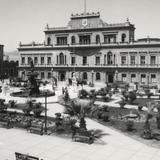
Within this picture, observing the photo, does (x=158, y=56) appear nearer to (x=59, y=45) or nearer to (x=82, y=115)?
(x=59, y=45)

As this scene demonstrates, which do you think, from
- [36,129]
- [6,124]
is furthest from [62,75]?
[36,129]

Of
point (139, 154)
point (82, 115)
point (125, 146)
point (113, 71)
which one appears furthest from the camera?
point (113, 71)

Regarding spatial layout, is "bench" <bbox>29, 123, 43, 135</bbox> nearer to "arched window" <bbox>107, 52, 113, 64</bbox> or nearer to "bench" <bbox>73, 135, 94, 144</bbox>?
"bench" <bbox>73, 135, 94, 144</bbox>

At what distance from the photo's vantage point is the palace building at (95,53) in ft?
206

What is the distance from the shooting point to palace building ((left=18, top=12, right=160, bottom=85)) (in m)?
62.9

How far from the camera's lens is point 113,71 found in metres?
65.7

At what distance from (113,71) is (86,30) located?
A: 1168 centimetres

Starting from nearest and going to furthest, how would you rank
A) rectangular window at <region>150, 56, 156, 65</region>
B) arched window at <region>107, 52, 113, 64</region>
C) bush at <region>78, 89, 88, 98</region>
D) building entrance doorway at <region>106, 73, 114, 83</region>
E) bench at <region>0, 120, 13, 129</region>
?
bench at <region>0, 120, 13, 129</region> → bush at <region>78, 89, 88, 98</region> → rectangular window at <region>150, 56, 156, 65</region> → building entrance doorway at <region>106, 73, 114, 83</region> → arched window at <region>107, 52, 113, 64</region>

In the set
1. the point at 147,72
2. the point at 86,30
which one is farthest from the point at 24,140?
the point at 86,30

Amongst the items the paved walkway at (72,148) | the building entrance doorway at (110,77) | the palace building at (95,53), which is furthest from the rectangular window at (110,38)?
the paved walkway at (72,148)

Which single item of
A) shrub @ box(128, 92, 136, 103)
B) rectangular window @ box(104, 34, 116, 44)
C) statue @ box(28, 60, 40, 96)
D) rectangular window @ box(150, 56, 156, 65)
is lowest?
shrub @ box(128, 92, 136, 103)

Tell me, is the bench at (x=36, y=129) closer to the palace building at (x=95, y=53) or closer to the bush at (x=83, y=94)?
the bush at (x=83, y=94)

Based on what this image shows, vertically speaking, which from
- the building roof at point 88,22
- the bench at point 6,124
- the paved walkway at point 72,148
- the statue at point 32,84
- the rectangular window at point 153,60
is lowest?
the paved walkway at point 72,148

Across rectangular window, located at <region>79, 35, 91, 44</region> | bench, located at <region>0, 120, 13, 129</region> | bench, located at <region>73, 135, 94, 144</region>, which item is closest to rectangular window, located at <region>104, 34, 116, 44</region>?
rectangular window, located at <region>79, 35, 91, 44</region>
